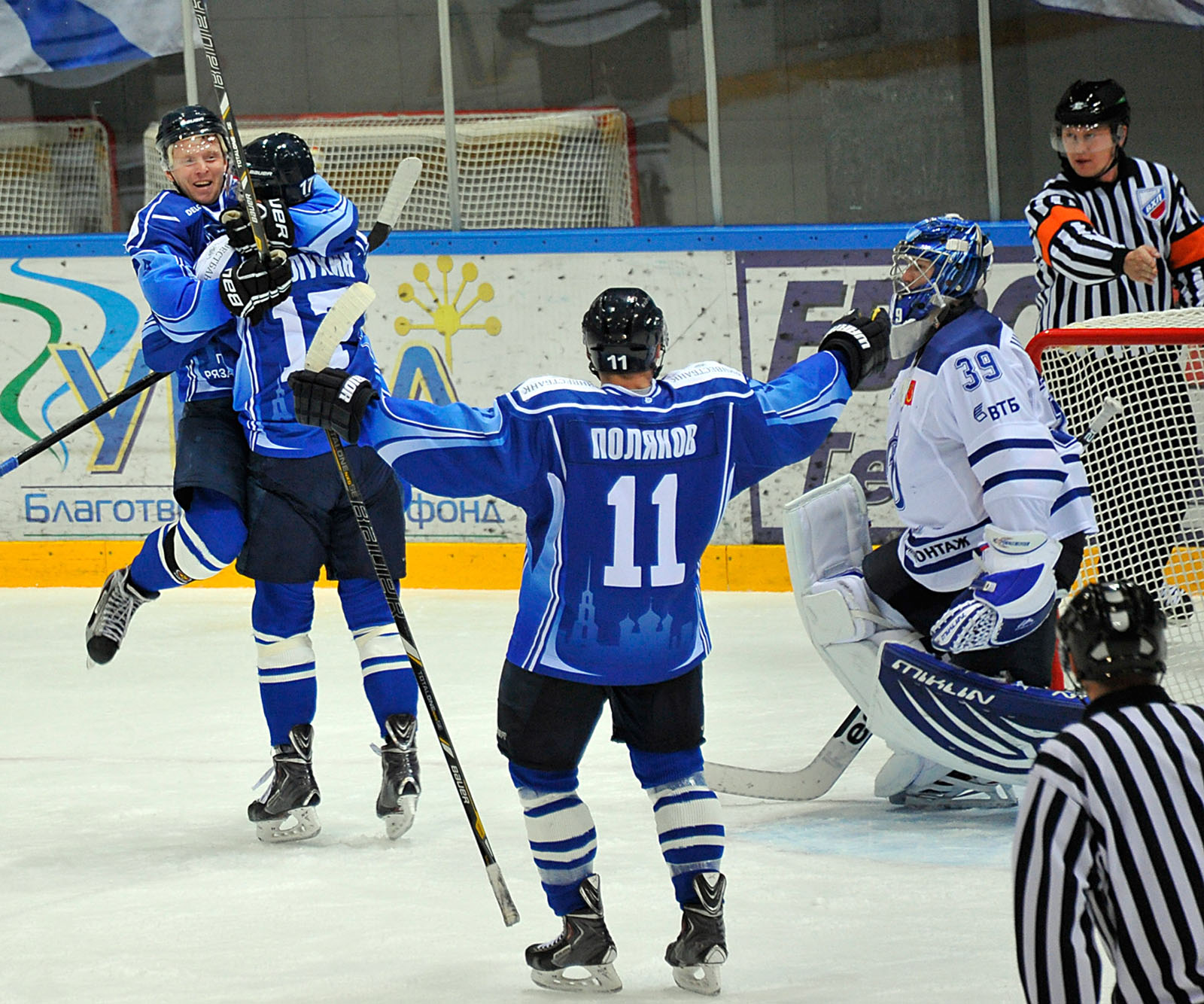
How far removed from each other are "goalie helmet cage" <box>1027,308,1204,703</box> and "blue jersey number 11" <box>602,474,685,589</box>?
1.26 m

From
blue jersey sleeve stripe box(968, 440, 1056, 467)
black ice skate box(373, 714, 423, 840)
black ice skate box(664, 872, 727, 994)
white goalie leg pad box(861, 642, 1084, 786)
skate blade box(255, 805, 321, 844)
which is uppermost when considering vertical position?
blue jersey sleeve stripe box(968, 440, 1056, 467)

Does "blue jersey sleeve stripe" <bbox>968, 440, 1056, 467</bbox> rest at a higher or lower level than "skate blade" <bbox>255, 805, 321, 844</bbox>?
higher

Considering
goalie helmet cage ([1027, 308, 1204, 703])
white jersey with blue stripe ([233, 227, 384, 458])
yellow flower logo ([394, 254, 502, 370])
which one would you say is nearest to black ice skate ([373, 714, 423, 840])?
white jersey with blue stripe ([233, 227, 384, 458])

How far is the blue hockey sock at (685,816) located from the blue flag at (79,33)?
437cm

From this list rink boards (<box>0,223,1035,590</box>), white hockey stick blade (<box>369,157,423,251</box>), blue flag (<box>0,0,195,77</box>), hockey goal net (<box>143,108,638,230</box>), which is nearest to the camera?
white hockey stick blade (<box>369,157,423,251</box>)

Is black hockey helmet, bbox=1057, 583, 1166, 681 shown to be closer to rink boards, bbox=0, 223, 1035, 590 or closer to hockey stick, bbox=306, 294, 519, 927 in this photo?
hockey stick, bbox=306, 294, 519, 927

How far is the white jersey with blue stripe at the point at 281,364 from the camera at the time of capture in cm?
357

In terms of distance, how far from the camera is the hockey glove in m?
3.04

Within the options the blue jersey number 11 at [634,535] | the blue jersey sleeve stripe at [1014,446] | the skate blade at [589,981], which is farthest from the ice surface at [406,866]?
the blue jersey sleeve stripe at [1014,446]

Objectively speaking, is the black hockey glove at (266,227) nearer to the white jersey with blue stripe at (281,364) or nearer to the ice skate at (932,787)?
the white jersey with blue stripe at (281,364)

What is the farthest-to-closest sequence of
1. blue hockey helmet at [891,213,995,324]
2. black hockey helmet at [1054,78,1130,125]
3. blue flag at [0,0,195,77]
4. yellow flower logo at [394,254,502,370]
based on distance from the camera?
blue flag at [0,0,195,77]
yellow flower logo at [394,254,502,370]
black hockey helmet at [1054,78,1130,125]
blue hockey helmet at [891,213,995,324]

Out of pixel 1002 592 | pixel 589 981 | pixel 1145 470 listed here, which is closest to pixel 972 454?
pixel 1002 592

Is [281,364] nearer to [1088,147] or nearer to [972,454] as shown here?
[972,454]

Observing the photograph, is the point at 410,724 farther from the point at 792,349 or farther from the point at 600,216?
the point at 600,216
